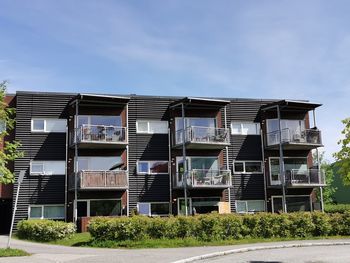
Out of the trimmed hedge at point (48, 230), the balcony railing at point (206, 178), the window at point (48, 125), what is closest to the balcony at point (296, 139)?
the balcony railing at point (206, 178)

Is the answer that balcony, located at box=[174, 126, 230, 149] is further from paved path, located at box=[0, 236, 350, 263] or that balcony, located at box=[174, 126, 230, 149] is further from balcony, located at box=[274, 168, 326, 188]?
paved path, located at box=[0, 236, 350, 263]

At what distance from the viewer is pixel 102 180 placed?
28922mm

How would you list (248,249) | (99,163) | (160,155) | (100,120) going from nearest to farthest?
(248,249), (99,163), (100,120), (160,155)

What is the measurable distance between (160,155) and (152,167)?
1019mm

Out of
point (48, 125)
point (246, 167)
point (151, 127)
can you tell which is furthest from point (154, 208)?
point (48, 125)

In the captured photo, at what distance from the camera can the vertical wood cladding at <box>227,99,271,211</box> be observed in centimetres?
3331

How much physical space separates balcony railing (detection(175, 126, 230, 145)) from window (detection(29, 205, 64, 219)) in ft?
29.2

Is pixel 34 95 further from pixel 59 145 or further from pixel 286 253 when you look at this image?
pixel 286 253

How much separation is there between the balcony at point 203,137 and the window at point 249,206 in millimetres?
4373

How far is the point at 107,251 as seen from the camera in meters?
17.6

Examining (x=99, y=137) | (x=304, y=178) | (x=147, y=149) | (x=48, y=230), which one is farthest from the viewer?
(x=304, y=178)

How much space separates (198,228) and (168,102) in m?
14.5

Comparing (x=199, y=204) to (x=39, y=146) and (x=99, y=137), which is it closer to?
(x=99, y=137)

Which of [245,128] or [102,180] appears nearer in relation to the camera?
[102,180]
